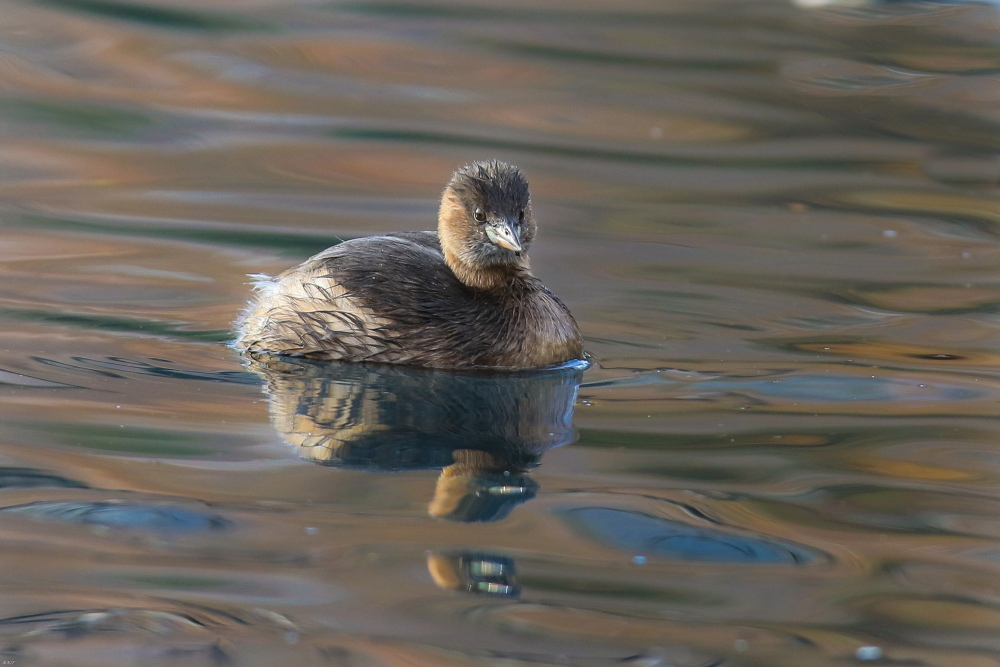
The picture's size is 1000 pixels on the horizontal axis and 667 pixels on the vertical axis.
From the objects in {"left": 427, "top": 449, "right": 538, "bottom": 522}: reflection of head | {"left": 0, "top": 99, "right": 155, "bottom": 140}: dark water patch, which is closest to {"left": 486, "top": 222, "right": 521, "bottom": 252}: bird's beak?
{"left": 427, "top": 449, "right": 538, "bottom": 522}: reflection of head

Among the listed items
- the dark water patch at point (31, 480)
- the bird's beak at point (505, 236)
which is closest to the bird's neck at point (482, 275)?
the bird's beak at point (505, 236)

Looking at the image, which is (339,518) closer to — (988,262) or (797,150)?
(988,262)

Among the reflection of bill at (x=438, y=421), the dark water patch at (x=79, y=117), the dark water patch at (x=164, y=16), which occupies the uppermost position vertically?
the dark water patch at (x=164, y=16)

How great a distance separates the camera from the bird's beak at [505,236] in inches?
207

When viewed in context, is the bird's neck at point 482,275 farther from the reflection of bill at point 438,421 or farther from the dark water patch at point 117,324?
the dark water patch at point 117,324

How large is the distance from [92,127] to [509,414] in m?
5.08

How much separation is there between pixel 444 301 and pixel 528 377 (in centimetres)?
46

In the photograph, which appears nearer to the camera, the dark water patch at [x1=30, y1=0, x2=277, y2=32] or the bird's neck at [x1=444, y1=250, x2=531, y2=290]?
the bird's neck at [x1=444, y1=250, x2=531, y2=290]

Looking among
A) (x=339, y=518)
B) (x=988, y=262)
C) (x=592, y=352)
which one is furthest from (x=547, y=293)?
(x=988, y=262)

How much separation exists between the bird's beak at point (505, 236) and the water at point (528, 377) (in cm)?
54

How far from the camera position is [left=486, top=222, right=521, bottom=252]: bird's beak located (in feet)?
17.3

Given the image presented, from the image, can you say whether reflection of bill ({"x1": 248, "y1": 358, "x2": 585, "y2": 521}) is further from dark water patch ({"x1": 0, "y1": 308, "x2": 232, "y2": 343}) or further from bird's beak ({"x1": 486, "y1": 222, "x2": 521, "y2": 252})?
bird's beak ({"x1": 486, "y1": 222, "x2": 521, "y2": 252})

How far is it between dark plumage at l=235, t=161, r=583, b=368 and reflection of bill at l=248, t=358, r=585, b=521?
0.28 ft

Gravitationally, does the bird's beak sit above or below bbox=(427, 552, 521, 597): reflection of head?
above
